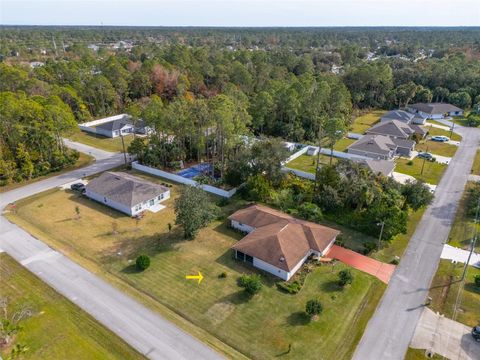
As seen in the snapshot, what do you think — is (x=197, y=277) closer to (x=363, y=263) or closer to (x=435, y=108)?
(x=363, y=263)

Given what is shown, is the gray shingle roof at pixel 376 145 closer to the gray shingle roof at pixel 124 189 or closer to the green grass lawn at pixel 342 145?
the green grass lawn at pixel 342 145

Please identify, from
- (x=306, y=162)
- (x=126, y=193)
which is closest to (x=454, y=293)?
(x=306, y=162)

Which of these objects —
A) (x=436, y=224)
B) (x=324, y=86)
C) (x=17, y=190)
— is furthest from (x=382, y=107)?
(x=17, y=190)

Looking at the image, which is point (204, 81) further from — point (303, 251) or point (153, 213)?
point (303, 251)

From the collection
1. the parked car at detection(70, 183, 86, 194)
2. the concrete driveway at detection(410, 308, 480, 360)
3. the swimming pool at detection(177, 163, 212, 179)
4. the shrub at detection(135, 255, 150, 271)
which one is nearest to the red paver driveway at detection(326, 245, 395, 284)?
the concrete driveway at detection(410, 308, 480, 360)

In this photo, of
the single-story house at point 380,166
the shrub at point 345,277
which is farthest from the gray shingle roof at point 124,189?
the single-story house at point 380,166

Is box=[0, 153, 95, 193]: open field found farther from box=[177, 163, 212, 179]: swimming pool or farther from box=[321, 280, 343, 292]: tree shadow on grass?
box=[321, 280, 343, 292]: tree shadow on grass
